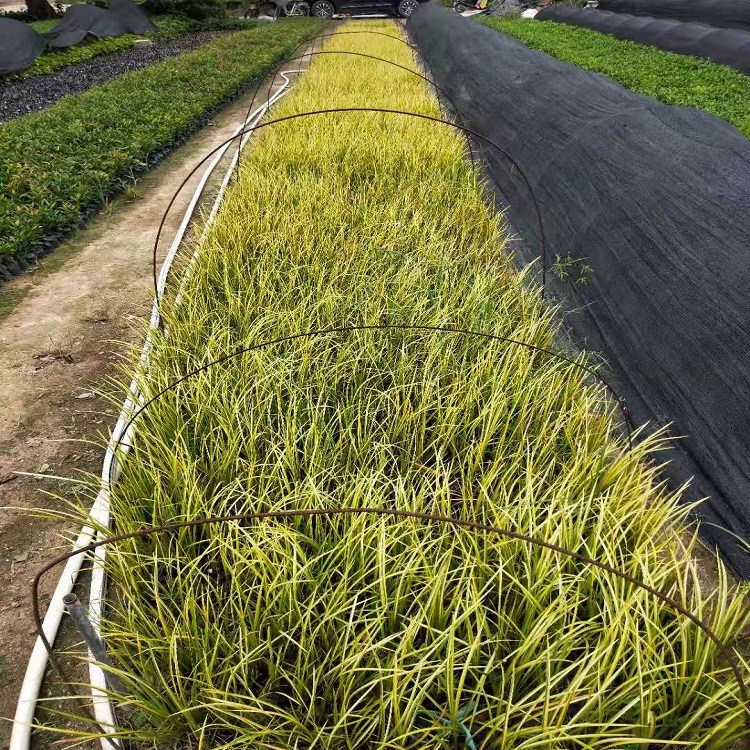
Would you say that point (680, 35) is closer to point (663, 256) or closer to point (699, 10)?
point (699, 10)

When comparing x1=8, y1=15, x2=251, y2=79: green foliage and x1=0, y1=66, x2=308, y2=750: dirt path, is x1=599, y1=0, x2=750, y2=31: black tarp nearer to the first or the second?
x1=8, y1=15, x2=251, y2=79: green foliage

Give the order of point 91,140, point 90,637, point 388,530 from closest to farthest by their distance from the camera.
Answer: point 90,637, point 388,530, point 91,140

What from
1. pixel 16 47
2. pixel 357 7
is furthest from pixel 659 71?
pixel 357 7

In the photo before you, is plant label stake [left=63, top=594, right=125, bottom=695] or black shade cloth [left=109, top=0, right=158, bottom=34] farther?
black shade cloth [left=109, top=0, right=158, bottom=34]

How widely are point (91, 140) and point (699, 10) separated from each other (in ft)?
39.8

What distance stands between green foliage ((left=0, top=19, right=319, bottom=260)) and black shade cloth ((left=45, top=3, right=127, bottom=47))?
4165 mm

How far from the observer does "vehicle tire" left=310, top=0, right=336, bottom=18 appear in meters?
18.0

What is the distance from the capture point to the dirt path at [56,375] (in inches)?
64.4

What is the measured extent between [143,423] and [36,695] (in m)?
0.83

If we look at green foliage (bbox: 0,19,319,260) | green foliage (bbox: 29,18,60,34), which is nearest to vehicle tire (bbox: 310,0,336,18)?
green foliage (bbox: 29,18,60,34)

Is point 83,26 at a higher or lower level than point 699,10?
higher

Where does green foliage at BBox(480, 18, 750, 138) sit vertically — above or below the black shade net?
below

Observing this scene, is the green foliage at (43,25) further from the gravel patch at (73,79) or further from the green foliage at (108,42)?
the gravel patch at (73,79)

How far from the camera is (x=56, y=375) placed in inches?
97.0
